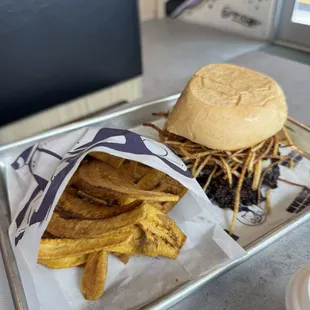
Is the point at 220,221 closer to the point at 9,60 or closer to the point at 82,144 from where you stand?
the point at 82,144

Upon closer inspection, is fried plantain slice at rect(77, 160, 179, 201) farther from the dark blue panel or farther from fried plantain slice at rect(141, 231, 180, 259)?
the dark blue panel

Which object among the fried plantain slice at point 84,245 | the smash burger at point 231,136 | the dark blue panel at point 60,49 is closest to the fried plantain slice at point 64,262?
the fried plantain slice at point 84,245

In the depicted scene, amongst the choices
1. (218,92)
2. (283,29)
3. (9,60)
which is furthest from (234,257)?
(283,29)

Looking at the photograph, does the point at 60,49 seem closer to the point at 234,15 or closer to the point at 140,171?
the point at 140,171

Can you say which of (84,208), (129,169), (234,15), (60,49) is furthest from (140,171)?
(234,15)

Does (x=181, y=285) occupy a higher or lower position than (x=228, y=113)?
lower

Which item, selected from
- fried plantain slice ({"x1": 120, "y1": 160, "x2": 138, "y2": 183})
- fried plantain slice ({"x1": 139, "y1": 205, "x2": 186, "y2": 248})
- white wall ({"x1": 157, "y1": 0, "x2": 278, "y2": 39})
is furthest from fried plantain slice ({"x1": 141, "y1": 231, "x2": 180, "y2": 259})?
white wall ({"x1": 157, "y1": 0, "x2": 278, "y2": 39})
